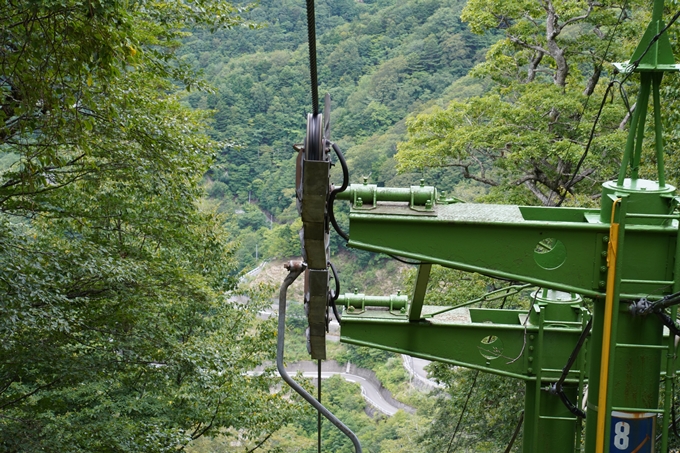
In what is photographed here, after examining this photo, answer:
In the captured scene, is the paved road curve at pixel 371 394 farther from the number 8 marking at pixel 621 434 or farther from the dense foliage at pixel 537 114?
the number 8 marking at pixel 621 434

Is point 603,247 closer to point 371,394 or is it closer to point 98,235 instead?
point 98,235

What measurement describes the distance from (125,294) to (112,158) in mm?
1854

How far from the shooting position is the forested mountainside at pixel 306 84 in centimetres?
4934

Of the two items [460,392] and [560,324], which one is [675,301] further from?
[460,392]

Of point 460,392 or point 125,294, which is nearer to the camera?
point 125,294

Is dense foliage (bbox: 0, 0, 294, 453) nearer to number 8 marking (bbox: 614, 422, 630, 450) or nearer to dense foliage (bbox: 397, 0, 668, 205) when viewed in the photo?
number 8 marking (bbox: 614, 422, 630, 450)

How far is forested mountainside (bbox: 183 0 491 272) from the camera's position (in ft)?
162

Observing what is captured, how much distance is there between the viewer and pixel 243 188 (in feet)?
199

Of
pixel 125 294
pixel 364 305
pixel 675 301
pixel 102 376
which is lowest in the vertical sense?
pixel 102 376

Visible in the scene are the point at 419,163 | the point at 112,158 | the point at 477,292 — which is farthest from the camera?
the point at 419,163

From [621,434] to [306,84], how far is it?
58.1 metres

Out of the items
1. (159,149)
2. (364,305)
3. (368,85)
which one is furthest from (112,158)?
(368,85)

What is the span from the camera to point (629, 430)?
4152 millimetres

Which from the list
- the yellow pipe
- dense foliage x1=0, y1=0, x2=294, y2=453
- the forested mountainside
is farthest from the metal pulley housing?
the forested mountainside
